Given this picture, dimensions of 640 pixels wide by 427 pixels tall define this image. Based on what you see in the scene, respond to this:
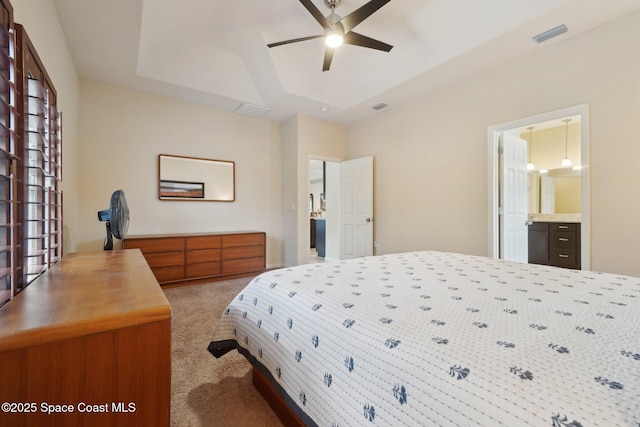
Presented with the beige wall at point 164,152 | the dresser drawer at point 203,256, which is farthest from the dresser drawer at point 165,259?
the beige wall at point 164,152

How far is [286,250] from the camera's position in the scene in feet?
17.1

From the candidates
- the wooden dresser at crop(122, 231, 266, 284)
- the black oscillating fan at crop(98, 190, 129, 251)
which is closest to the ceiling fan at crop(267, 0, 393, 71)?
the black oscillating fan at crop(98, 190, 129, 251)

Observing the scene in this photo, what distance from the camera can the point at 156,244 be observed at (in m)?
3.73

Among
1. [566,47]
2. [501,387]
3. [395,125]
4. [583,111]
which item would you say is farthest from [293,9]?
[501,387]

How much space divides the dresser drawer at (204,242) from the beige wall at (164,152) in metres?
0.51

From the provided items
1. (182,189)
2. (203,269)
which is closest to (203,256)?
(203,269)

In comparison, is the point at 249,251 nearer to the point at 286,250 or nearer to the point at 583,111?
the point at 286,250

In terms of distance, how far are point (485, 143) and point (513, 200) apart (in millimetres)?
820

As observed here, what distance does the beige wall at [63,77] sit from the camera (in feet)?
5.91

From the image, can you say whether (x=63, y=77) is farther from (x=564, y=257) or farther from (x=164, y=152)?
(x=564, y=257)

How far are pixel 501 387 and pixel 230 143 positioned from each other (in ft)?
16.0

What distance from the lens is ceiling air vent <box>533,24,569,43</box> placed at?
2.62m

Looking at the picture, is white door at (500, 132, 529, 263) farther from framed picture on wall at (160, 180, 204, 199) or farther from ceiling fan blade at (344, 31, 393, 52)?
framed picture on wall at (160, 180, 204, 199)

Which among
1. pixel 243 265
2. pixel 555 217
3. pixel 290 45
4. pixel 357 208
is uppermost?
pixel 290 45
